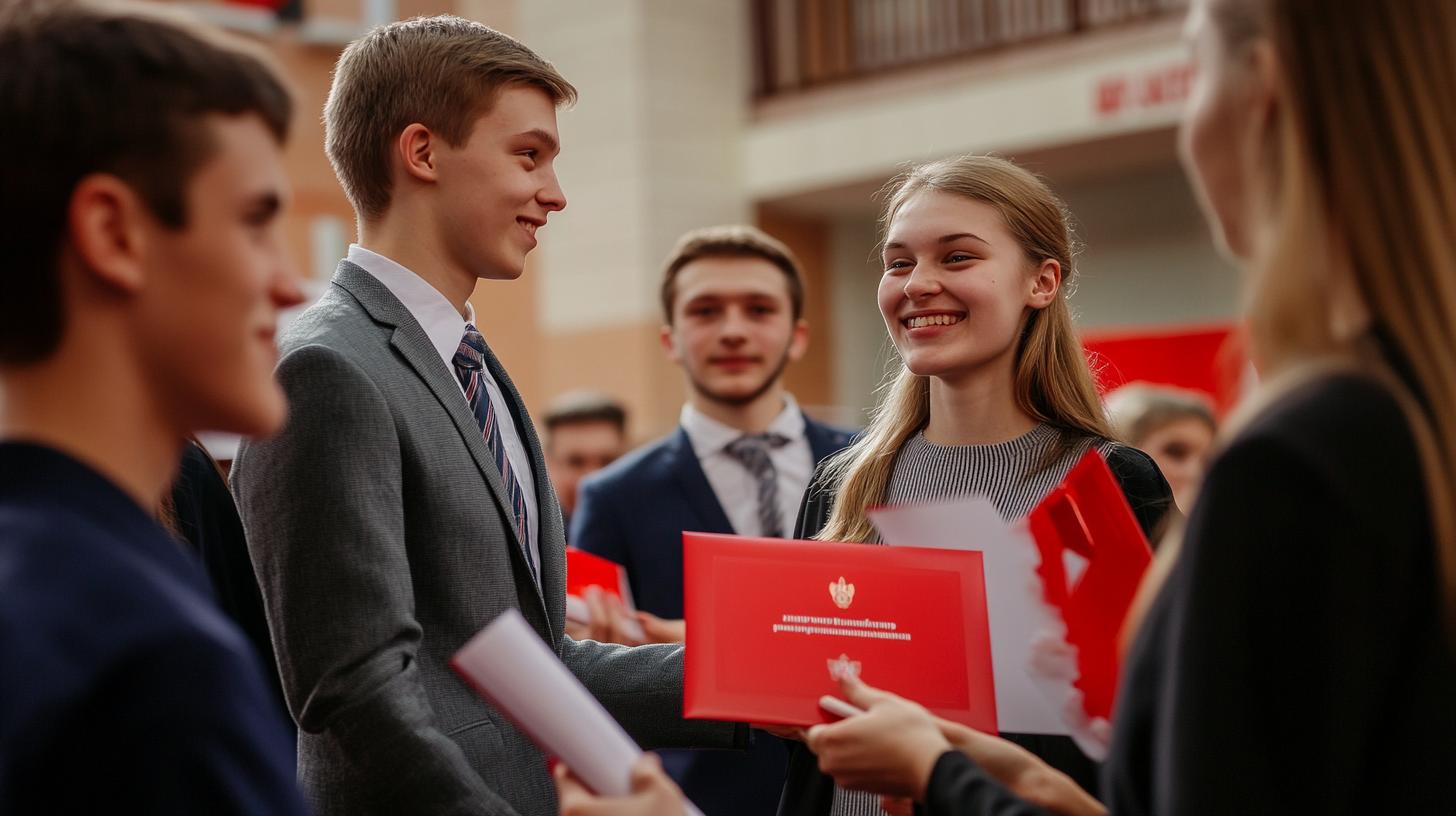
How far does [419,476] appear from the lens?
1962 mm

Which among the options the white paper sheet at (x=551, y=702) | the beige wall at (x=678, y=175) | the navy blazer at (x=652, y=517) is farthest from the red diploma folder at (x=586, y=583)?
the beige wall at (x=678, y=175)

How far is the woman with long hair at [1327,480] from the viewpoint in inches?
44.2

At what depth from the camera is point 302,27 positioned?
10141mm

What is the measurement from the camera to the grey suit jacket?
1.77m

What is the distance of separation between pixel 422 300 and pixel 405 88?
0.34 metres

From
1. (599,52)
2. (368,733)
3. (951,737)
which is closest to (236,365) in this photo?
(368,733)

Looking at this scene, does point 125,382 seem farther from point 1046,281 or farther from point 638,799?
point 1046,281

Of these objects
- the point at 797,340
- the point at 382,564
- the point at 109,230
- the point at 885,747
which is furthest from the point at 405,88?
the point at 797,340

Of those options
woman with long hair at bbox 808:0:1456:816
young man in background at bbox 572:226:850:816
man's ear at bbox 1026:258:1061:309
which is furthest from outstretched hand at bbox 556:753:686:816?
young man in background at bbox 572:226:850:816

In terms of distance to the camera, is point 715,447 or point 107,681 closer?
point 107,681

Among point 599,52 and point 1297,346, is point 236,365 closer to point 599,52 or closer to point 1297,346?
point 1297,346

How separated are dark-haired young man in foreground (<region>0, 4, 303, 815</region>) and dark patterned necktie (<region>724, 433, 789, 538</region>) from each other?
278 cm

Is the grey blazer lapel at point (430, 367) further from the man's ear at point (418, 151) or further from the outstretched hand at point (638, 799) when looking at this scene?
the outstretched hand at point (638, 799)

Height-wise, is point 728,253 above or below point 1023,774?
above
